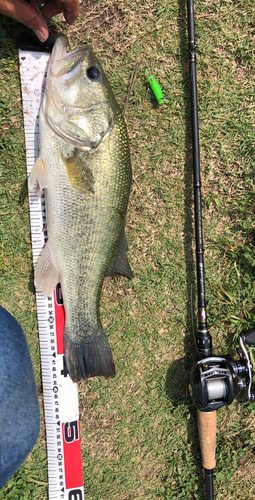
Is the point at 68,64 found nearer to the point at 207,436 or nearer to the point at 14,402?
the point at 14,402

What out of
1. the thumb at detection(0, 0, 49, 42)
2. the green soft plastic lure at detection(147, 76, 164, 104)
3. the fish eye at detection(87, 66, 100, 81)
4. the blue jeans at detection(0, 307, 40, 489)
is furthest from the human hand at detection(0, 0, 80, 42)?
the blue jeans at detection(0, 307, 40, 489)

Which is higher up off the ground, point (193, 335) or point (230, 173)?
point (230, 173)

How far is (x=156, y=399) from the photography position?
2572mm

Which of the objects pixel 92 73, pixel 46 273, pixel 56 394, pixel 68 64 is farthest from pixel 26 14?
pixel 56 394

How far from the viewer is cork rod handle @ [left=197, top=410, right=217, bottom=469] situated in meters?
2.37

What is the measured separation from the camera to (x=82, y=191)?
191 cm

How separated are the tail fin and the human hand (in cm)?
199

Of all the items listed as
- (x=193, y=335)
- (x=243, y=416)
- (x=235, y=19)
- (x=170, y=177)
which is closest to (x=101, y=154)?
(x=170, y=177)

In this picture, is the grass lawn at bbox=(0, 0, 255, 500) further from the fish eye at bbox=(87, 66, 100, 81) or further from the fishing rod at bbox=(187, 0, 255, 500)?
the fish eye at bbox=(87, 66, 100, 81)

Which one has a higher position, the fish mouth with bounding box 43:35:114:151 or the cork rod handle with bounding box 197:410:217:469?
the fish mouth with bounding box 43:35:114:151

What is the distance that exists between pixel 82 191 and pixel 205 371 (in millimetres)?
1522

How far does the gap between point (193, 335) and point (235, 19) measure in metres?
2.62

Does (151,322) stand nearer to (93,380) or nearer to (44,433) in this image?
(93,380)

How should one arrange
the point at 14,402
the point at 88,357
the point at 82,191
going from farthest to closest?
the point at 88,357, the point at 82,191, the point at 14,402
